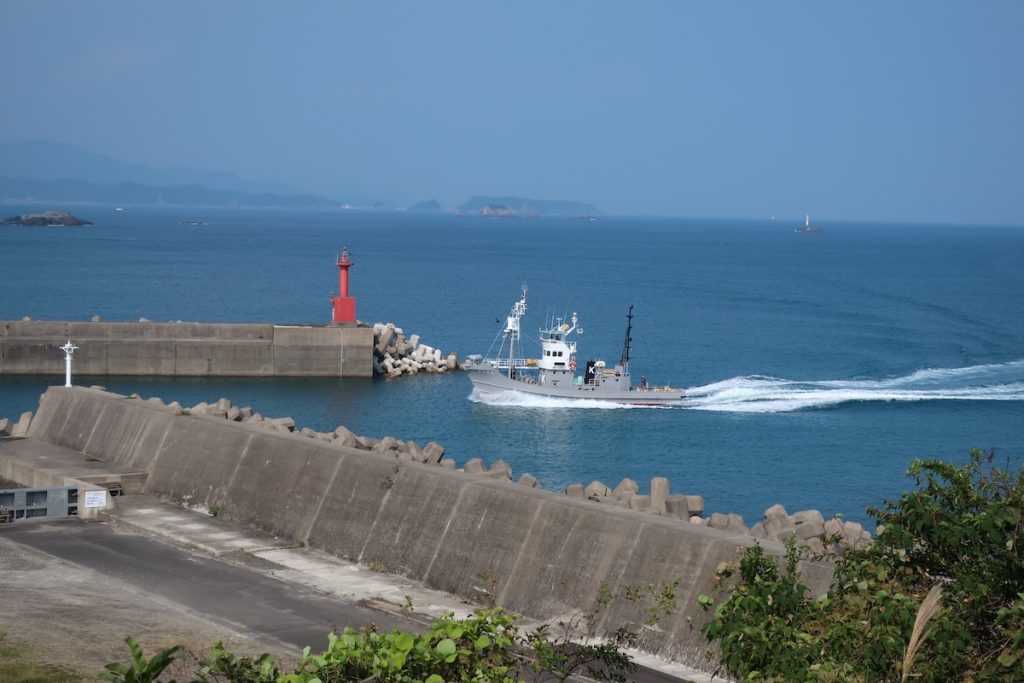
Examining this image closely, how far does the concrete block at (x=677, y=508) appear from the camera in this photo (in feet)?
60.5

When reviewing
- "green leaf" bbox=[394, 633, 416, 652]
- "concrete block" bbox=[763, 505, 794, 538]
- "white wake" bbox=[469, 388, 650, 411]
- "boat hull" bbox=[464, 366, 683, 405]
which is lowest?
"white wake" bbox=[469, 388, 650, 411]

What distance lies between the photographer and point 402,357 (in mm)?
55531

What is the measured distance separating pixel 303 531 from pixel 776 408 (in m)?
33.5

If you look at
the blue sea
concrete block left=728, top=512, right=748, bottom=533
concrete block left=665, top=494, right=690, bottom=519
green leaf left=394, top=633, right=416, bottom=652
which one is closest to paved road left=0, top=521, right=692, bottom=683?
concrete block left=728, top=512, right=748, bottom=533

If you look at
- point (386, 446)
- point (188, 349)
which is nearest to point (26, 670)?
point (386, 446)

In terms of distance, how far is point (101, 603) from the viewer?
582 inches

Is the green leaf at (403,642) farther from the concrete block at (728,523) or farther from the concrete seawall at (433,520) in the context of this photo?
the concrete block at (728,523)

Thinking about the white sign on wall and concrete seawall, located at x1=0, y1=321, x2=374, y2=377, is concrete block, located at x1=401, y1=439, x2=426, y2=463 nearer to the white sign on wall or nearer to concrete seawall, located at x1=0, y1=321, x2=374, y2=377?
the white sign on wall

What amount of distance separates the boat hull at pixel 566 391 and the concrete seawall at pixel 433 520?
26.6 meters

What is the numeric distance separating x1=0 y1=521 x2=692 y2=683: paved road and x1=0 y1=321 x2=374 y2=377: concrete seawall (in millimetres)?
33332

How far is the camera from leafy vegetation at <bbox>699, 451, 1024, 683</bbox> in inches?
335

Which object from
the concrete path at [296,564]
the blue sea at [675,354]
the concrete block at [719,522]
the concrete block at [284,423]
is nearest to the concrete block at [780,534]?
the concrete block at [719,522]

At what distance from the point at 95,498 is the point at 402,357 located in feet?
118

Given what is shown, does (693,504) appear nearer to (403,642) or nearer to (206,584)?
(206,584)
